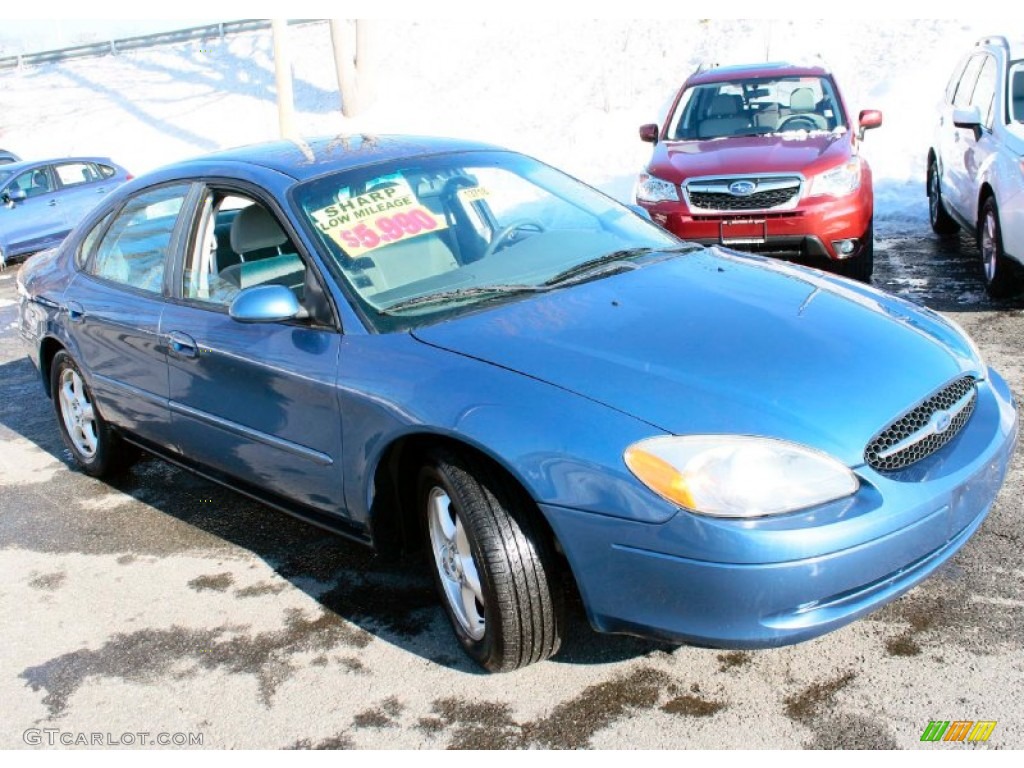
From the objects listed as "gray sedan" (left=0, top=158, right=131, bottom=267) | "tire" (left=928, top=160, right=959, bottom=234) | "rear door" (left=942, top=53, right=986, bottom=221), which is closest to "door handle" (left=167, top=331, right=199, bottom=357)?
"rear door" (left=942, top=53, right=986, bottom=221)

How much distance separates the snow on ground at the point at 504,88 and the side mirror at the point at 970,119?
3044 mm

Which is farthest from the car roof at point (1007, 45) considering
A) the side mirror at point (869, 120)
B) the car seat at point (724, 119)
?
the car seat at point (724, 119)

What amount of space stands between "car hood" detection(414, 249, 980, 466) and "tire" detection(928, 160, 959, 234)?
19.6 feet

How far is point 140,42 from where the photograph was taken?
108ft

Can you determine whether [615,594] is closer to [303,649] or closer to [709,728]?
[709,728]

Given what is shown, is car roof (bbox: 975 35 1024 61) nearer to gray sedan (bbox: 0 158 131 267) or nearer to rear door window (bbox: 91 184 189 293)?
rear door window (bbox: 91 184 189 293)

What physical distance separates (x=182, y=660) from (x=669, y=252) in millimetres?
2286

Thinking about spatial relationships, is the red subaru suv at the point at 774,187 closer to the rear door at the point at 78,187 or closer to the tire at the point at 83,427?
the tire at the point at 83,427

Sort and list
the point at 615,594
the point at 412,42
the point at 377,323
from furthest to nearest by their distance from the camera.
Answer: the point at 412,42 → the point at 377,323 → the point at 615,594

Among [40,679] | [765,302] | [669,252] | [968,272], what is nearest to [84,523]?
[40,679]

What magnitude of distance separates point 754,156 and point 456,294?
4.69m

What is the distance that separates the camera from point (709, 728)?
9.45 feet

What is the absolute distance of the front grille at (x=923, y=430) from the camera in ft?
9.25
